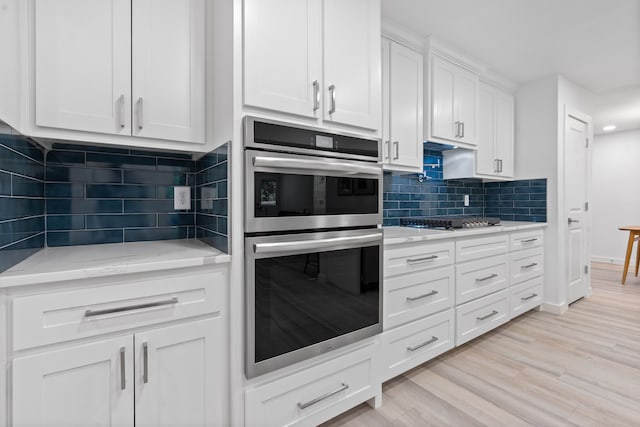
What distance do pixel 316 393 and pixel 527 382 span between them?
1.44m

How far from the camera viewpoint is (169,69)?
1410 mm

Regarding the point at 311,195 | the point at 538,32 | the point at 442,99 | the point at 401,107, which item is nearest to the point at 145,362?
the point at 311,195

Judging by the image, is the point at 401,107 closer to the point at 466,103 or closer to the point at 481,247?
the point at 466,103

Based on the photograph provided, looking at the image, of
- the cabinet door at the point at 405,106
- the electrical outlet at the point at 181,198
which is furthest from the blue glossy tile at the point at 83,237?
the cabinet door at the point at 405,106

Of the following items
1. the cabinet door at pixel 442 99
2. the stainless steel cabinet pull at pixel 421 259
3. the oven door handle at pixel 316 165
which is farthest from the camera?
the cabinet door at pixel 442 99

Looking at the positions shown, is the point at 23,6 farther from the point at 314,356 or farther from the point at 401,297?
the point at 401,297

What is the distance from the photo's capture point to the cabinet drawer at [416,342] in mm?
1838

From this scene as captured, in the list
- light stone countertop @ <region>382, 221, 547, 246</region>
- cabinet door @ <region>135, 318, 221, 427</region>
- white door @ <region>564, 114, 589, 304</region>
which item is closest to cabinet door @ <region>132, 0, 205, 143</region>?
cabinet door @ <region>135, 318, 221, 427</region>

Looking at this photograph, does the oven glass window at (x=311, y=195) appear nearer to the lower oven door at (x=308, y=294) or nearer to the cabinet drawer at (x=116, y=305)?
the lower oven door at (x=308, y=294)

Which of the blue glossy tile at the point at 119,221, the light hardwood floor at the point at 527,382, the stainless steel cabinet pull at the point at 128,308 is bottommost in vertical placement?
the light hardwood floor at the point at 527,382

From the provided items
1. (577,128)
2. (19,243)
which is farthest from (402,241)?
(577,128)

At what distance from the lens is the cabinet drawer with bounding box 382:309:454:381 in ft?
6.03

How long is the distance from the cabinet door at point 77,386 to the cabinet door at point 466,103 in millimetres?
2810

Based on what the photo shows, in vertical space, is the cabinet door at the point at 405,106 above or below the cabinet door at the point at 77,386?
above
